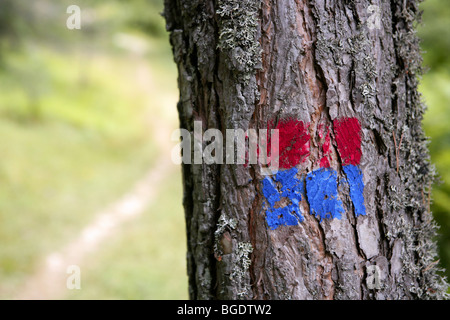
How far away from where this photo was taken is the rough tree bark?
146 cm

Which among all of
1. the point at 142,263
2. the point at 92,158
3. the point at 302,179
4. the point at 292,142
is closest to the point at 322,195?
the point at 302,179

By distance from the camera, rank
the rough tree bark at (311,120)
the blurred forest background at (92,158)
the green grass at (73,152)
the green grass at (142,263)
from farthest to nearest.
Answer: the green grass at (73,152) < the blurred forest background at (92,158) < the green grass at (142,263) < the rough tree bark at (311,120)

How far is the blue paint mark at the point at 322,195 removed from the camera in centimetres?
148

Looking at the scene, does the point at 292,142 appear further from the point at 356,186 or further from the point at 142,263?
the point at 142,263

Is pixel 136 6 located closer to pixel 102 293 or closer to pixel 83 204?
pixel 83 204

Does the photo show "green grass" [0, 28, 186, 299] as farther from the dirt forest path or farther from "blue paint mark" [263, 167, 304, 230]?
"blue paint mark" [263, 167, 304, 230]

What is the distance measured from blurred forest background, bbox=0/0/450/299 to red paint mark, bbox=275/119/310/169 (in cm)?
77

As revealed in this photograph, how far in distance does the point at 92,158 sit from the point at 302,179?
32.9ft

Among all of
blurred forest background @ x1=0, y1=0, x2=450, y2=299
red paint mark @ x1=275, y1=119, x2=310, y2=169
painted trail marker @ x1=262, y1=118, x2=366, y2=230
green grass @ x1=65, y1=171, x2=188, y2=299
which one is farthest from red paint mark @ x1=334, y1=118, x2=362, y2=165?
green grass @ x1=65, y1=171, x2=188, y2=299

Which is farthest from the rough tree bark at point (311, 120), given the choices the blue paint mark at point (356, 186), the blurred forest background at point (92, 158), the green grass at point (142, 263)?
the green grass at point (142, 263)

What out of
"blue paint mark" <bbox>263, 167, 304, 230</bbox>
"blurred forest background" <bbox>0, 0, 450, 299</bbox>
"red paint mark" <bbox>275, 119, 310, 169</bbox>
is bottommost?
"blue paint mark" <bbox>263, 167, 304, 230</bbox>

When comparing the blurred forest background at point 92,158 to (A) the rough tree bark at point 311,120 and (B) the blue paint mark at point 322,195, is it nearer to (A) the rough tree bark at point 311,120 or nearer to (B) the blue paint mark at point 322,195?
(A) the rough tree bark at point 311,120

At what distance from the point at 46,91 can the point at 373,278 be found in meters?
13.0

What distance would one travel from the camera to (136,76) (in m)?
19.6
